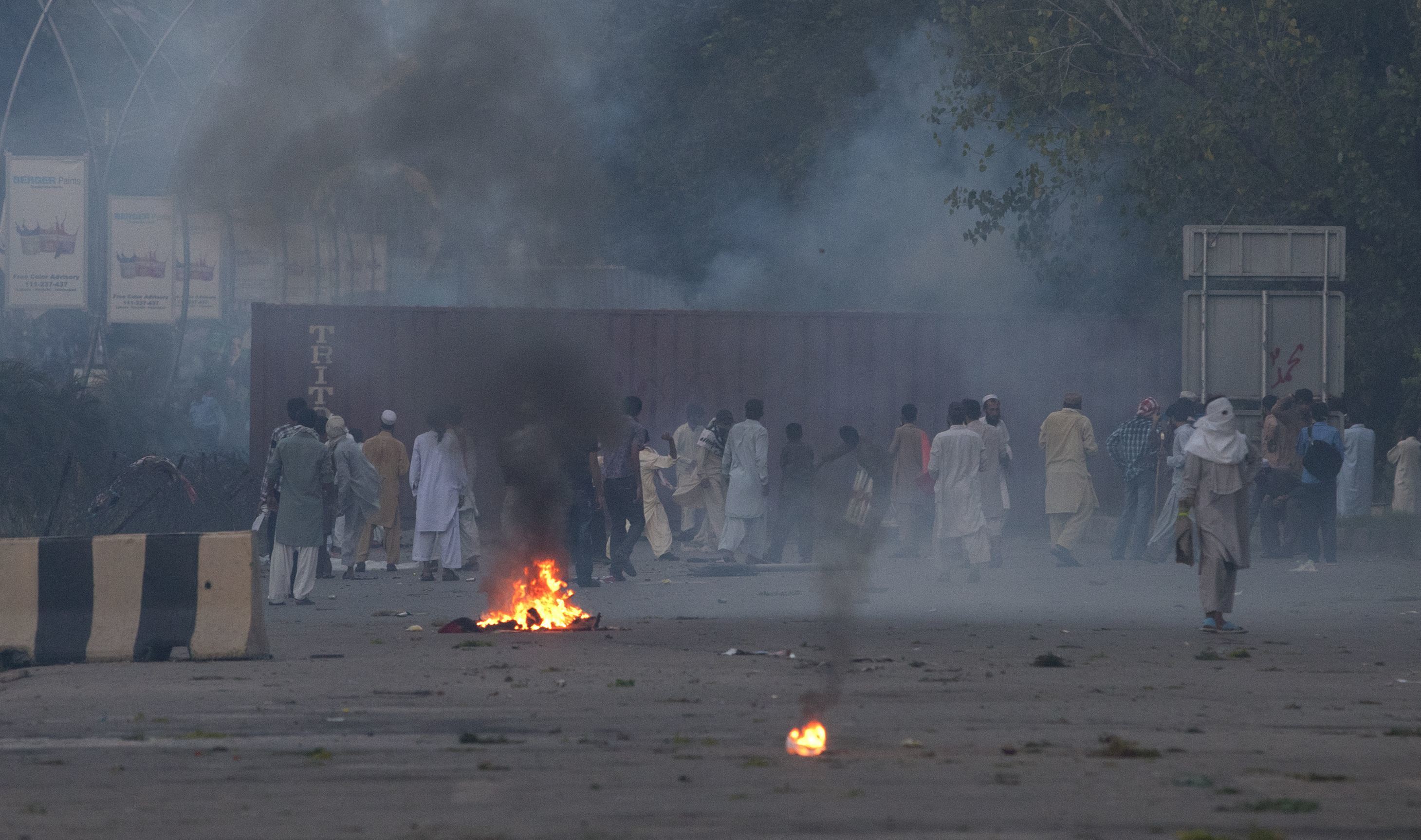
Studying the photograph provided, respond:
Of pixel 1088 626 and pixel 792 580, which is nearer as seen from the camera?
pixel 1088 626

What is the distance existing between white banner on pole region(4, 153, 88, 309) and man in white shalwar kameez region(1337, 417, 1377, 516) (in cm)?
1652

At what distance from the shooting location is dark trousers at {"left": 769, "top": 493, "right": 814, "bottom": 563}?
1598 cm

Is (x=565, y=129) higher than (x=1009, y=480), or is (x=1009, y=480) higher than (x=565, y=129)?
(x=565, y=129)

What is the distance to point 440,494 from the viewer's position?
14.6m

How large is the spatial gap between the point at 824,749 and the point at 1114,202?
18.2m

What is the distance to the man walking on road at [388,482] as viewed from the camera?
15.9m

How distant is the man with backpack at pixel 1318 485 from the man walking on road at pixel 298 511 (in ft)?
28.9

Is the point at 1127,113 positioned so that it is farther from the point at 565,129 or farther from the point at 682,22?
the point at 682,22

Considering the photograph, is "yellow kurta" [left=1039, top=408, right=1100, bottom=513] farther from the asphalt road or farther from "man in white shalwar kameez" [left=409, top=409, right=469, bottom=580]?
"man in white shalwar kameez" [left=409, top=409, right=469, bottom=580]

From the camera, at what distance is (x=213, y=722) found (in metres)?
6.96

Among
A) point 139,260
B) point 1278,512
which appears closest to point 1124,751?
point 1278,512

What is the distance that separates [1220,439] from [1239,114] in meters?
9.74

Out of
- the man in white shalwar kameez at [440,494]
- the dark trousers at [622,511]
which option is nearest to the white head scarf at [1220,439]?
the dark trousers at [622,511]

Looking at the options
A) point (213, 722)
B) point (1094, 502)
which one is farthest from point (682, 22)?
point (213, 722)
